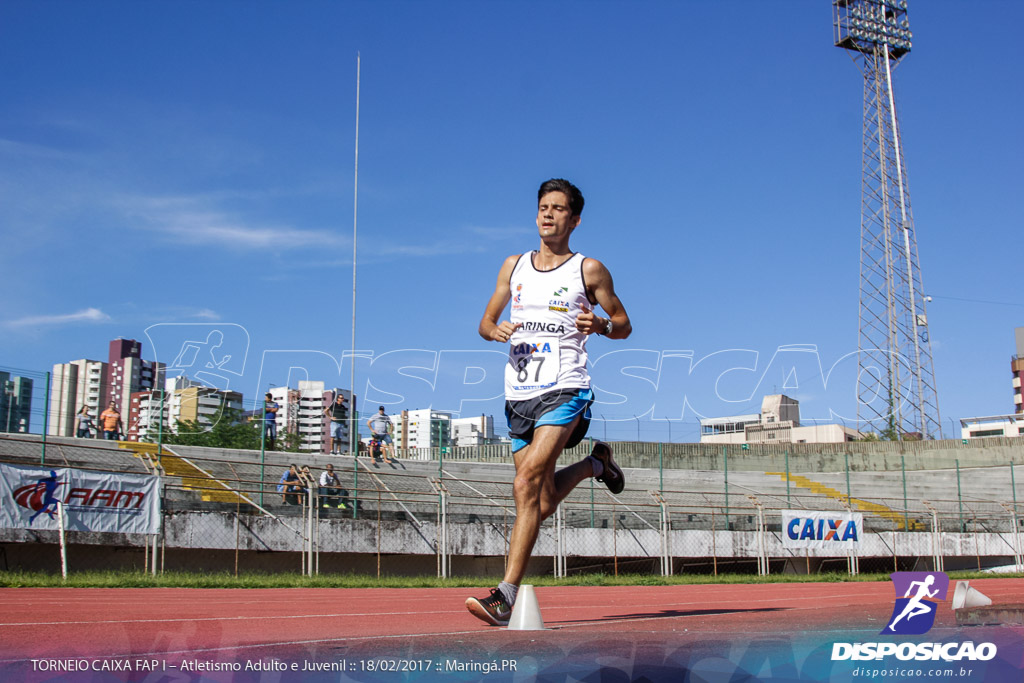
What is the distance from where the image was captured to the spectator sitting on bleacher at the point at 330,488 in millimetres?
20203

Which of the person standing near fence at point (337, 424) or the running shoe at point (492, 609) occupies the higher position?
the person standing near fence at point (337, 424)

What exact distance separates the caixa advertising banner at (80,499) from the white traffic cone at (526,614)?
11612 mm

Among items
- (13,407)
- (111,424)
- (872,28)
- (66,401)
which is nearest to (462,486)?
(111,424)

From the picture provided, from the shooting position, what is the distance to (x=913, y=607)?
3637 mm

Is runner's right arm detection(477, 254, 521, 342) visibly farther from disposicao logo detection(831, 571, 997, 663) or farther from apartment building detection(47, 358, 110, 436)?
apartment building detection(47, 358, 110, 436)

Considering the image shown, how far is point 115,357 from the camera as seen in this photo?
18812 centimetres

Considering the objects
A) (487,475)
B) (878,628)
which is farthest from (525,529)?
(487,475)

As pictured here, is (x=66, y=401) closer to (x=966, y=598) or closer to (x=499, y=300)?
(x=499, y=300)

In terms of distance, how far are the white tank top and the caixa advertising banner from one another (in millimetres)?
11032

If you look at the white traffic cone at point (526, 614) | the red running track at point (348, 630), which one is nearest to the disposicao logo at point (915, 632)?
the red running track at point (348, 630)

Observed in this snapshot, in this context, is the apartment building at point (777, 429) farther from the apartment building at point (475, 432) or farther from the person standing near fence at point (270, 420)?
the person standing near fence at point (270, 420)

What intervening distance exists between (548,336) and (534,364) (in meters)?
0.16

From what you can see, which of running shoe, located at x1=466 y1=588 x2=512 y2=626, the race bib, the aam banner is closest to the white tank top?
the race bib

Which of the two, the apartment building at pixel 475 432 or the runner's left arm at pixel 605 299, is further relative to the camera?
the apartment building at pixel 475 432
